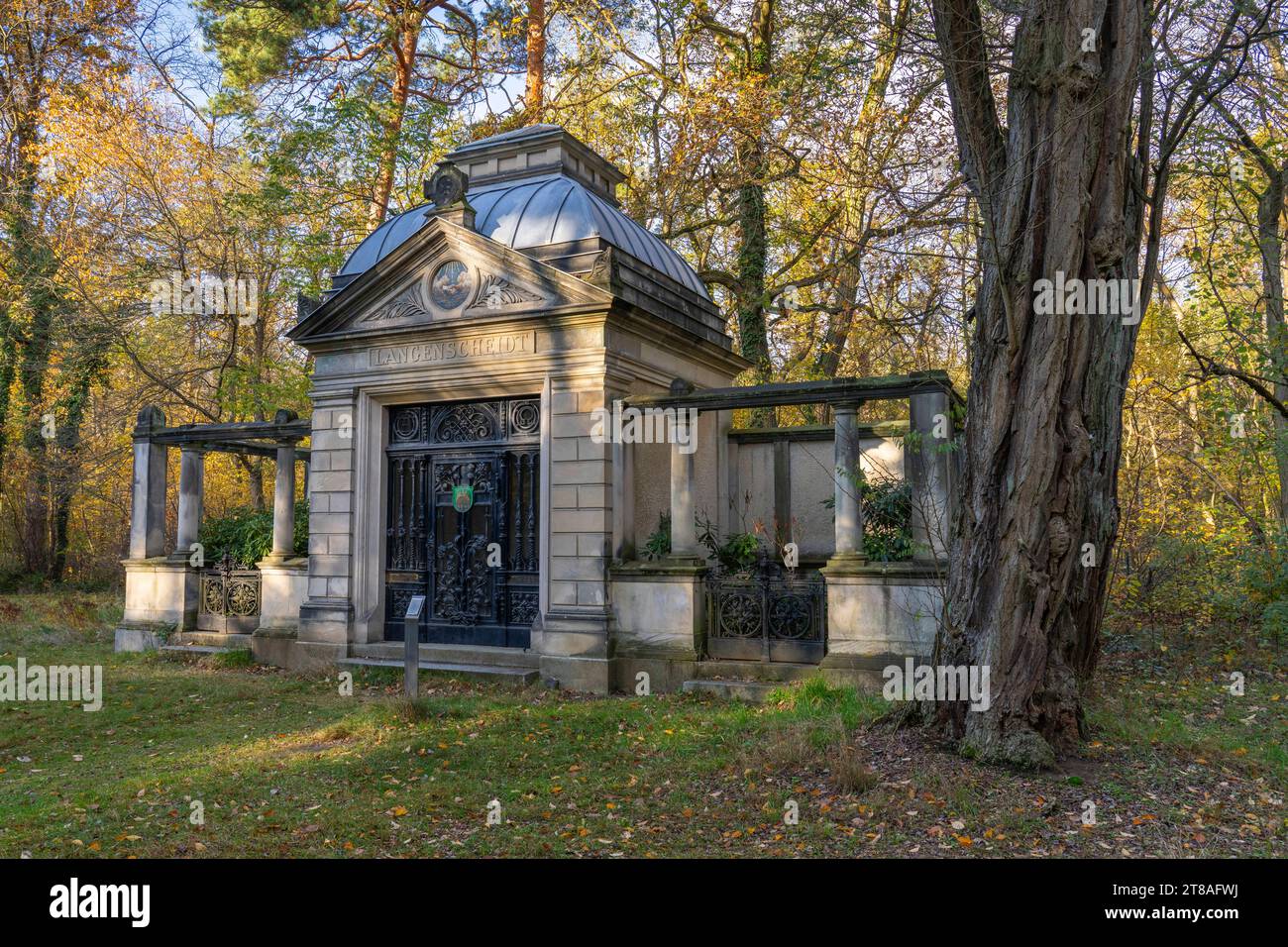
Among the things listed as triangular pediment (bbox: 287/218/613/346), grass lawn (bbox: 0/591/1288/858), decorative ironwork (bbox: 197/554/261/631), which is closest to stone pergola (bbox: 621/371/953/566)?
triangular pediment (bbox: 287/218/613/346)

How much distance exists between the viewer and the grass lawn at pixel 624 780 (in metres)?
5.05

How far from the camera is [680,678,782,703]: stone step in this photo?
29.7 feet

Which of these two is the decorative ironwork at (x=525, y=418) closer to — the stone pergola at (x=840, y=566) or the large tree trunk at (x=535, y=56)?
the stone pergola at (x=840, y=566)

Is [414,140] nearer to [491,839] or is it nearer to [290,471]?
[290,471]

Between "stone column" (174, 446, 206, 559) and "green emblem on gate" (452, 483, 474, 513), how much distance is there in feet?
15.7

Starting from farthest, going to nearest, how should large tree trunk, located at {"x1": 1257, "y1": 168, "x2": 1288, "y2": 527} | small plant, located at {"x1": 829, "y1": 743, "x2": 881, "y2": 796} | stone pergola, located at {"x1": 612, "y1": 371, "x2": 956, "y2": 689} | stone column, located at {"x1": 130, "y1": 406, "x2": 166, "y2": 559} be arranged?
stone column, located at {"x1": 130, "y1": 406, "x2": 166, "y2": 559} → large tree trunk, located at {"x1": 1257, "y1": 168, "x2": 1288, "y2": 527} → stone pergola, located at {"x1": 612, "y1": 371, "x2": 956, "y2": 689} → small plant, located at {"x1": 829, "y1": 743, "x2": 881, "y2": 796}

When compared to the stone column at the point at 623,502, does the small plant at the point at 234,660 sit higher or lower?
lower

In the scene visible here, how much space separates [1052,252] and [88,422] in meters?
23.8

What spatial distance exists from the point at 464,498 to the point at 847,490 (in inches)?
182

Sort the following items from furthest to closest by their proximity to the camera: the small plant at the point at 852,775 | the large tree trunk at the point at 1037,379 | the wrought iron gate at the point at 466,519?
the wrought iron gate at the point at 466,519 → the large tree trunk at the point at 1037,379 → the small plant at the point at 852,775

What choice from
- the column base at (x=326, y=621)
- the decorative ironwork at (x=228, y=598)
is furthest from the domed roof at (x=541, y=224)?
the decorative ironwork at (x=228, y=598)

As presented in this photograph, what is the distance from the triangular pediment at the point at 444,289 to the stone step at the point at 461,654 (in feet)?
12.8

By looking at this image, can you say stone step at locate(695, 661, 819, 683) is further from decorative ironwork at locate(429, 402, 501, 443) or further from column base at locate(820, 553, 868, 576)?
decorative ironwork at locate(429, 402, 501, 443)

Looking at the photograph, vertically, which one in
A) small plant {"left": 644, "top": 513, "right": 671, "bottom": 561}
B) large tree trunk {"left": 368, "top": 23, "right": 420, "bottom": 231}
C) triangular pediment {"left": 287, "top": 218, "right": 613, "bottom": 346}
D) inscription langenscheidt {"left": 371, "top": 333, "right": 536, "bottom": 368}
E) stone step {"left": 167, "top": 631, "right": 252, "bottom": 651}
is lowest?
stone step {"left": 167, "top": 631, "right": 252, "bottom": 651}
